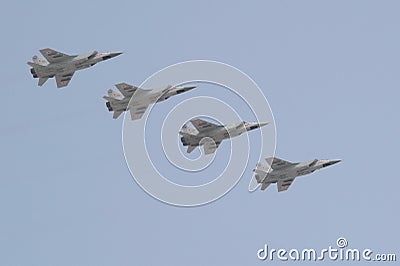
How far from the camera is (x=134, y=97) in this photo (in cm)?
8988

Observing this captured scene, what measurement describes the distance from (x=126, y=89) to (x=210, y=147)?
978 centimetres

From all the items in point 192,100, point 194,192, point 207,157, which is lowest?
point 194,192

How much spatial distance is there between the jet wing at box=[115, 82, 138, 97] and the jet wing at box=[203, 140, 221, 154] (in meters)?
8.60

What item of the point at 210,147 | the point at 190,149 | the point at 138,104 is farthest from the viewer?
the point at 210,147

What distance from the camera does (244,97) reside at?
85062 millimetres

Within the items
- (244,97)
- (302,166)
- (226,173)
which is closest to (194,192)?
(226,173)

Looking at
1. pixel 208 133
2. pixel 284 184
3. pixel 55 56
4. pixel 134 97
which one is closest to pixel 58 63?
pixel 55 56

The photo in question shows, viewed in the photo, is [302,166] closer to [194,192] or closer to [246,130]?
[246,130]

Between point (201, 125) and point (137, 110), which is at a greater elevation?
point (201, 125)

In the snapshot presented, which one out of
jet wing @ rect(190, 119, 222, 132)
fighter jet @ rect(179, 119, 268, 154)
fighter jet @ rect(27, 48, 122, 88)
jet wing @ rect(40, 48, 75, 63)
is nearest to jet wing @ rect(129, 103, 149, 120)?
fighter jet @ rect(179, 119, 268, 154)

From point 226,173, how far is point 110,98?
13602 millimetres

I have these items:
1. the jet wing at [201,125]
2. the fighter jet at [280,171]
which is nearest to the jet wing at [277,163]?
the fighter jet at [280,171]

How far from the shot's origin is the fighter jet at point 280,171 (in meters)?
93.9

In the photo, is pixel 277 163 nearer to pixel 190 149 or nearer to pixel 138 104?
pixel 190 149
